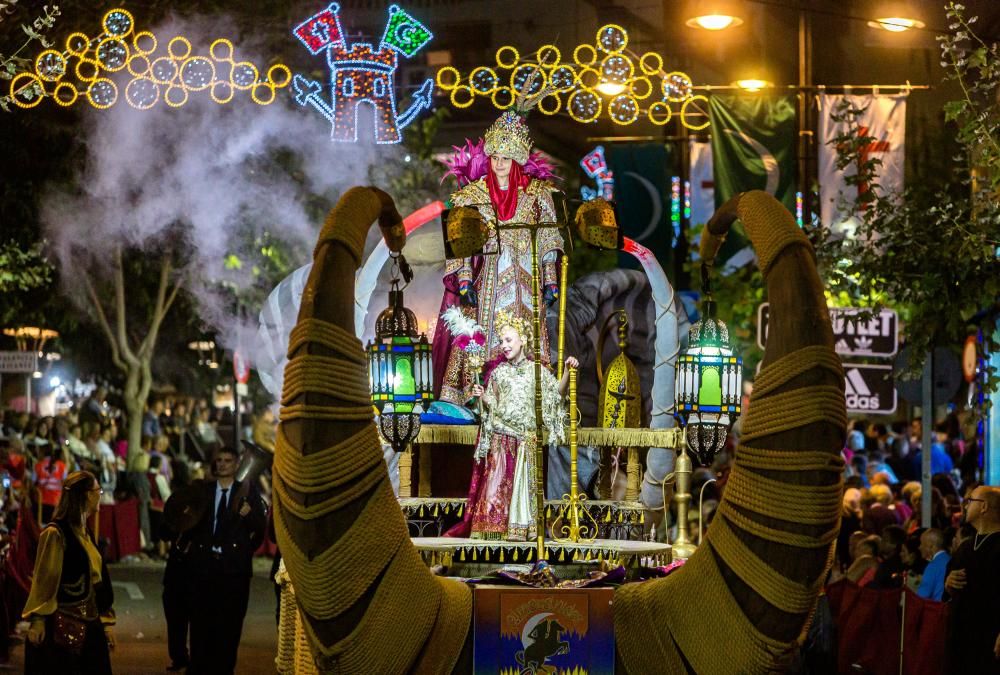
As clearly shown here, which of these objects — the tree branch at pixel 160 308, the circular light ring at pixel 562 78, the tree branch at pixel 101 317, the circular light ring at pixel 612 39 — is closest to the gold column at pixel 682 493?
the circular light ring at pixel 562 78

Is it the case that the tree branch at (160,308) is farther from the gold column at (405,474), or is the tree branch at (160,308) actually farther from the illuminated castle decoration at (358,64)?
the gold column at (405,474)

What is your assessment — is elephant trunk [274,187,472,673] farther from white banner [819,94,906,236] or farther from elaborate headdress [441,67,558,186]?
white banner [819,94,906,236]

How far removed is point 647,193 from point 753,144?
3913mm

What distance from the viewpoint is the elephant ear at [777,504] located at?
813 cm

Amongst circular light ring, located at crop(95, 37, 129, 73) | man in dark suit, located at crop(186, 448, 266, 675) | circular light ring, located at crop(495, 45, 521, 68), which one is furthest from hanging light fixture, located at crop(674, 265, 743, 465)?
circular light ring, located at crop(95, 37, 129, 73)

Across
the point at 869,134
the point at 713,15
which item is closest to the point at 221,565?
the point at 869,134

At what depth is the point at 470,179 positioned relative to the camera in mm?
13930

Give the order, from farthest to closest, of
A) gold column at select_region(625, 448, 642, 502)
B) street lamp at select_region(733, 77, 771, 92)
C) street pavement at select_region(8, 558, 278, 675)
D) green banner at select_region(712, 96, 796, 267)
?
green banner at select_region(712, 96, 796, 267) → street lamp at select_region(733, 77, 771, 92) → street pavement at select_region(8, 558, 278, 675) → gold column at select_region(625, 448, 642, 502)

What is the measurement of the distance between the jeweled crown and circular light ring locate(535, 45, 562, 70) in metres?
0.59

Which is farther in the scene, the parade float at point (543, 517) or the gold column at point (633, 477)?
the gold column at point (633, 477)

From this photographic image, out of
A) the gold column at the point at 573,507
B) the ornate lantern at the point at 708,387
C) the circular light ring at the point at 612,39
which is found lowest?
the gold column at the point at 573,507

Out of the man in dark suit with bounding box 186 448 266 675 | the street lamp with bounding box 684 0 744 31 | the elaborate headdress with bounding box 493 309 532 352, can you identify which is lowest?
the man in dark suit with bounding box 186 448 266 675

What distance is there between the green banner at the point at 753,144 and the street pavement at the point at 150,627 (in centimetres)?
725

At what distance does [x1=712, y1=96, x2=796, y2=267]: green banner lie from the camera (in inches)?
822
